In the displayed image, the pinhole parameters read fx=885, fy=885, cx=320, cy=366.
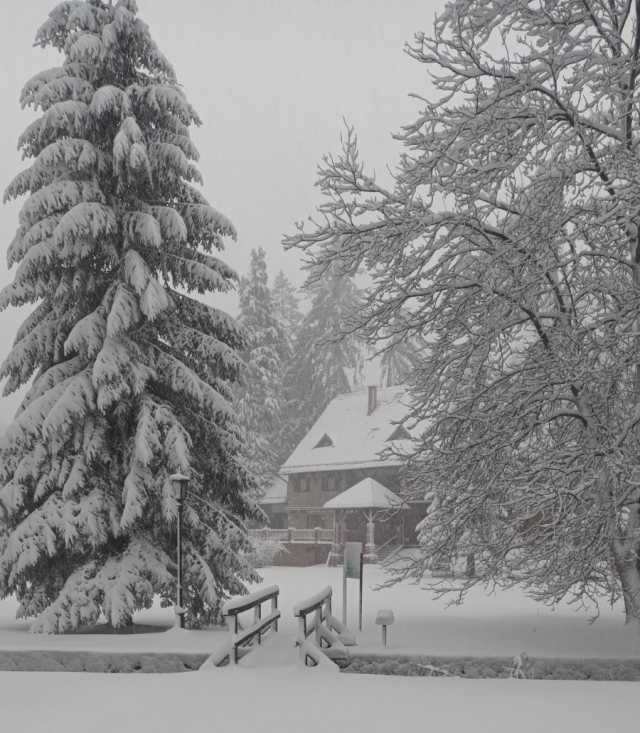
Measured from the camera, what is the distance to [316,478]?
165ft

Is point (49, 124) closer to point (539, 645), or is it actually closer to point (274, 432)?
point (539, 645)

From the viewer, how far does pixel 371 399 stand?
51.3m

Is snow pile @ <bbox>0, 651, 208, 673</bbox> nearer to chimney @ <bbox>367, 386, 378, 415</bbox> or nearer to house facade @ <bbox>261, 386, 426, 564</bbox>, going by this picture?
house facade @ <bbox>261, 386, 426, 564</bbox>

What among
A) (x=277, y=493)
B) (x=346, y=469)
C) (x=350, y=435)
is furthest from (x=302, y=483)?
(x=277, y=493)

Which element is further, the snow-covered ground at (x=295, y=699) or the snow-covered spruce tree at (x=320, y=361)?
the snow-covered spruce tree at (x=320, y=361)

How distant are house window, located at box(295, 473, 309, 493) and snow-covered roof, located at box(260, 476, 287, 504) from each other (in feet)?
10.8

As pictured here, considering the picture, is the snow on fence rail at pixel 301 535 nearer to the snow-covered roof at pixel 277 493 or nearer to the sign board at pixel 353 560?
the snow-covered roof at pixel 277 493

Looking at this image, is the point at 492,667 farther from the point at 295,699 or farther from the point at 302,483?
the point at 302,483

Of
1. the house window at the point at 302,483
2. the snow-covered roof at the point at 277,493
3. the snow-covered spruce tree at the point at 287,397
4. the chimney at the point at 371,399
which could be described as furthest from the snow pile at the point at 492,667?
the snow-covered spruce tree at the point at 287,397

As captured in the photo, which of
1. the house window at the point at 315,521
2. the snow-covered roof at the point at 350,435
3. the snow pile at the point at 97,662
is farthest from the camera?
the house window at the point at 315,521

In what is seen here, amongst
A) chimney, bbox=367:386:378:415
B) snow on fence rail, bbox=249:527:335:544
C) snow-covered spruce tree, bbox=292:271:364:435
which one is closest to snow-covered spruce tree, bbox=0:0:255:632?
snow on fence rail, bbox=249:527:335:544

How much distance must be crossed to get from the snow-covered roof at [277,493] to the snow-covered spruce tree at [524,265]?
134 ft

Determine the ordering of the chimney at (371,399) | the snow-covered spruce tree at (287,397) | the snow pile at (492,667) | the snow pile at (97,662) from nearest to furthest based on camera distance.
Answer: the snow pile at (492,667)
the snow pile at (97,662)
the chimney at (371,399)
the snow-covered spruce tree at (287,397)

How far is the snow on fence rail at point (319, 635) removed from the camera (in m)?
10.6
